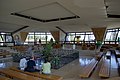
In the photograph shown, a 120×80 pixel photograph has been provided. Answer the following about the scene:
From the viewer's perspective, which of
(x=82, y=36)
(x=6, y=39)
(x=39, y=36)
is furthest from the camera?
(x=39, y=36)

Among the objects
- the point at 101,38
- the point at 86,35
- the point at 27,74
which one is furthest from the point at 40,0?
the point at 86,35

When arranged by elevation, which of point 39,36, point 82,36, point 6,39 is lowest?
point 6,39

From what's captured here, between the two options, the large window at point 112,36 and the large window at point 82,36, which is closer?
the large window at point 112,36

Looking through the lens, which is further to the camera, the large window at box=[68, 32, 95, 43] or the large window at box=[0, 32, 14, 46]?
the large window at box=[68, 32, 95, 43]

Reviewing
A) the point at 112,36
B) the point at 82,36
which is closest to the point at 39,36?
the point at 82,36

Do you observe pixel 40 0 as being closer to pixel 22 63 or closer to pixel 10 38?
pixel 22 63

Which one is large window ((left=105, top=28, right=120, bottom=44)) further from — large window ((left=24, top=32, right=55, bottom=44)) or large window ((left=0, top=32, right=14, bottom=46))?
large window ((left=0, top=32, right=14, bottom=46))

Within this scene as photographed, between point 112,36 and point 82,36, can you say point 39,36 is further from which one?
point 112,36

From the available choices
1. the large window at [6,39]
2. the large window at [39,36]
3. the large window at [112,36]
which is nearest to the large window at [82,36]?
the large window at [112,36]

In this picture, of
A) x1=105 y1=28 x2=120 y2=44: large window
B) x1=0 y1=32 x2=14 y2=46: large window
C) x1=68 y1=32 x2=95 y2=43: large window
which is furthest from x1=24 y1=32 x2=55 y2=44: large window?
x1=105 y1=28 x2=120 y2=44: large window

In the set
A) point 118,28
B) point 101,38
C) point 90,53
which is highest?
point 118,28

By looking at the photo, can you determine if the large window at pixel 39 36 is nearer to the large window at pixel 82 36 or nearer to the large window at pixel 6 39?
the large window at pixel 6 39

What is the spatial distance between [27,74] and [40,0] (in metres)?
4.41

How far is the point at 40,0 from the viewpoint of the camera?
665cm
